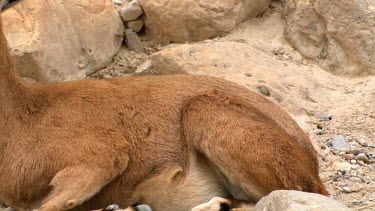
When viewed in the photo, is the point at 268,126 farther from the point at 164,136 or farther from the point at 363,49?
the point at 363,49

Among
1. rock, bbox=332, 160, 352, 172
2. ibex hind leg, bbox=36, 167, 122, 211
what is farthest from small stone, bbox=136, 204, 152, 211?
rock, bbox=332, 160, 352, 172

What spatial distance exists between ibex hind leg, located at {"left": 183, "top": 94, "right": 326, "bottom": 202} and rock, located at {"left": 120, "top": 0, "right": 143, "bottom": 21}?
3.02m

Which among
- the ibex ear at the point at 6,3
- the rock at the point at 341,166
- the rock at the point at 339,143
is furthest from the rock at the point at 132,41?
the ibex ear at the point at 6,3

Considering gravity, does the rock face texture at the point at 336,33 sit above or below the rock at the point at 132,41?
above

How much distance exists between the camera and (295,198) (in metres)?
5.93

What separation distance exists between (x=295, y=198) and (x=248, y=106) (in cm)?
146

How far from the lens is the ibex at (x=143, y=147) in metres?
6.86

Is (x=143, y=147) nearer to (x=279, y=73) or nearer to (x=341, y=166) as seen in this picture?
(x=341, y=166)

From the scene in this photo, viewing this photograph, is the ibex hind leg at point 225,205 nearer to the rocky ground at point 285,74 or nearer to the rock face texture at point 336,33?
the rocky ground at point 285,74

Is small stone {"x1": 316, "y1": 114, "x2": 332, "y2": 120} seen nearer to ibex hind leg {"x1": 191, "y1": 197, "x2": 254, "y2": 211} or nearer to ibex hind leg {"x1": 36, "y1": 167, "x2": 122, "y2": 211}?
ibex hind leg {"x1": 191, "y1": 197, "x2": 254, "y2": 211}

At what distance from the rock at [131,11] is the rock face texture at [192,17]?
99mm

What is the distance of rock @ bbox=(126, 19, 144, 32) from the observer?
10.2 metres

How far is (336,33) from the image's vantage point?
979cm

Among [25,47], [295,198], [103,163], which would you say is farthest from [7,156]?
[295,198]
